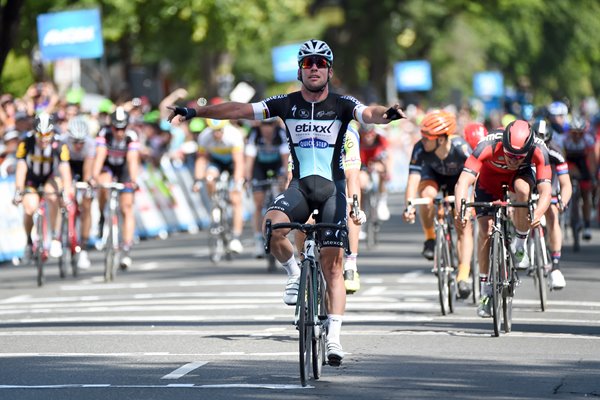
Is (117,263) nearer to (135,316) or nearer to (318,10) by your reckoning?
(135,316)

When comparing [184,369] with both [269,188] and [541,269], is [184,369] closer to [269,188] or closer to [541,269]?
[541,269]

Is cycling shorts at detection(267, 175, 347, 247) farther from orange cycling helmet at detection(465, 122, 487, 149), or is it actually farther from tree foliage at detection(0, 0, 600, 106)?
tree foliage at detection(0, 0, 600, 106)

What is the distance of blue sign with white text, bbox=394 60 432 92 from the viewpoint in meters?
63.0

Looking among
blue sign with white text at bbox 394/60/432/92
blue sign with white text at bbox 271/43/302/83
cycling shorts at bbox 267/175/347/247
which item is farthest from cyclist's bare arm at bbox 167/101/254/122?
blue sign with white text at bbox 394/60/432/92

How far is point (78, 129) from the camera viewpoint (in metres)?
22.0

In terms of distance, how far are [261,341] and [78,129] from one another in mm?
8814

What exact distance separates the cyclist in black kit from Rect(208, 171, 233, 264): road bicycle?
11.6 m

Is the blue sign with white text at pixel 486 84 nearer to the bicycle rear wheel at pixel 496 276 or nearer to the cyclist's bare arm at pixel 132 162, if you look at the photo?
the cyclist's bare arm at pixel 132 162

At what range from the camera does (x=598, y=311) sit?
16.4 m

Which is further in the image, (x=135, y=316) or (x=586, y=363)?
(x=135, y=316)

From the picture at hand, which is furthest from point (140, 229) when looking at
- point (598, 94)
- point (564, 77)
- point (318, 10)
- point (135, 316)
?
point (598, 94)

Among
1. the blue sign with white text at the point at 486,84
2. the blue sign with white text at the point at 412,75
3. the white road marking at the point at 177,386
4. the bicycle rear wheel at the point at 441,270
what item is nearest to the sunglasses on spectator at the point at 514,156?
the bicycle rear wheel at the point at 441,270

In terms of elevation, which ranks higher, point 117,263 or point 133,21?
point 133,21

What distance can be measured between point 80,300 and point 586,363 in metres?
7.49
